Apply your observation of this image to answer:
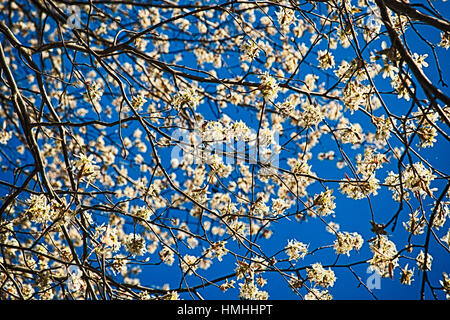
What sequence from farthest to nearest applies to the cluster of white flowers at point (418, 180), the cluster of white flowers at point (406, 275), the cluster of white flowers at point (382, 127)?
the cluster of white flowers at point (382, 127), the cluster of white flowers at point (406, 275), the cluster of white flowers at point (418, 180)

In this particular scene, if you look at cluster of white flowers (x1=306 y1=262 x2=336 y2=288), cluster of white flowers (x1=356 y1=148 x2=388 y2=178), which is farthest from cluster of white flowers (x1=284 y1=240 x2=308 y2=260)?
cluster of white flowers (x1=356 y1=148 x2=388 y2=178)

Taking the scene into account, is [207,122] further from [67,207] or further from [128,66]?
[128,66]

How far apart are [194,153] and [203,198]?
0.40 meters

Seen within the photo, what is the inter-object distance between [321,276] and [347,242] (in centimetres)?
25

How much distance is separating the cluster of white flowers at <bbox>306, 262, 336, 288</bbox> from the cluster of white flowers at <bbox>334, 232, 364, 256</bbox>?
18cm

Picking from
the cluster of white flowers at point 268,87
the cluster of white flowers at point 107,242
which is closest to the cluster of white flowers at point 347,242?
the cluster of white flowers at point 268,87

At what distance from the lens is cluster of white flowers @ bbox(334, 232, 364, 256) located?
206 cm

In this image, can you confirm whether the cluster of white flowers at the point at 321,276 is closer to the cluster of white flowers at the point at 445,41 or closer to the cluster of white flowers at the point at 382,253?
the cluster of white flowers at the point at 382,253

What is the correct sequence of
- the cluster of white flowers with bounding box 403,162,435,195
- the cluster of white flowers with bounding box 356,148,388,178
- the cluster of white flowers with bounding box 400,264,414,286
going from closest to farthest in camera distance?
the cluster of white flowers with bounding box 403,162,435,195 < the cluster of white flowers with bounding box 400,264,414,286 < the cluster of white flowers with bounding box 356,148,388,178

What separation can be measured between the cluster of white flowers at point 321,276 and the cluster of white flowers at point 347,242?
0.18 metres

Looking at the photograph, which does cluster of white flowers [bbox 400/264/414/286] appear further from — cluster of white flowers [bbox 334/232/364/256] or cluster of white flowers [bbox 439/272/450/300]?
cluster of white flowers [bbox 334/232/364/256]

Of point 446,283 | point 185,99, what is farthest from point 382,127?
point 185,99

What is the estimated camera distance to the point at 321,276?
218 cm

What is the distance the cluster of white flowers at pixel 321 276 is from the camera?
219 centimetres
